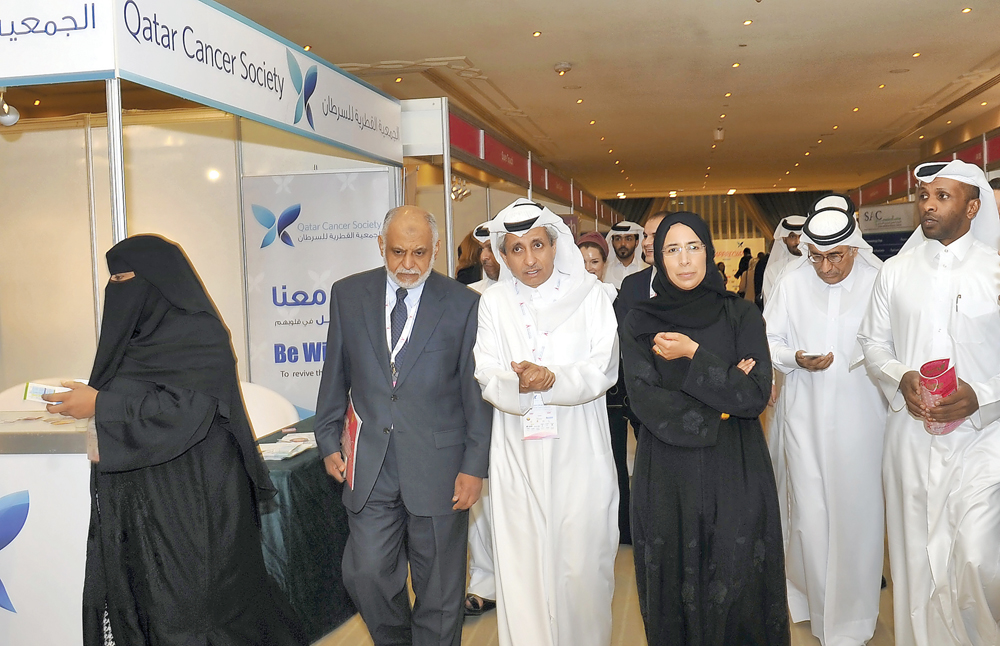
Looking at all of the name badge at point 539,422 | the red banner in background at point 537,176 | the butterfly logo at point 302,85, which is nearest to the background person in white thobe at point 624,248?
the red banner in background at point 537,176

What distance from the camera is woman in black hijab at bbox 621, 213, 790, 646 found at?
264 centimetres

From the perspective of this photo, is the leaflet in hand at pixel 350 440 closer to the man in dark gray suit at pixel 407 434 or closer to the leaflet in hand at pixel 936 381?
the man in dark gray suit at pixel 407 434

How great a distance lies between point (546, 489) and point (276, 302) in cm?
309

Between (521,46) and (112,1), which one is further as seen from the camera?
(521,46)

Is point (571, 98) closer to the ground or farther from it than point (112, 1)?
farther from it

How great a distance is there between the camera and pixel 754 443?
2711mm

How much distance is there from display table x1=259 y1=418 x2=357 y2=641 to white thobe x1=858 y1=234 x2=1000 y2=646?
2275 millimetres

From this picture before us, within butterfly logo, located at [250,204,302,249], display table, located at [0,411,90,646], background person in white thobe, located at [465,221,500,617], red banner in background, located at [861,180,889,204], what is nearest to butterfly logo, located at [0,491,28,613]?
display table, located at [0,411,90,646]

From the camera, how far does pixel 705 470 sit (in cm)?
267

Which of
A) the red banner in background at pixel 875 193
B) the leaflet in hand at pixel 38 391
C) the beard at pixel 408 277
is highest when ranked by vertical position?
the red banner in background at pixel 875 193

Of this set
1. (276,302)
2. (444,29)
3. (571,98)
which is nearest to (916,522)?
(276,302)

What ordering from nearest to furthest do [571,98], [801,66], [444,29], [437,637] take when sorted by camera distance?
1. [437,637]
2. [444,29]
3. [801,66]
4. [571,98]

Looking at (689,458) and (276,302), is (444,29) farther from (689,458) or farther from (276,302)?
(689,458)

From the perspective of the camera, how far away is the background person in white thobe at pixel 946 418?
2.92 m
